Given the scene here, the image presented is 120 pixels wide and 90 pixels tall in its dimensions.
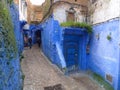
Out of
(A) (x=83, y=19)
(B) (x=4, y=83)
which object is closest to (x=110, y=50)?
(A) (x=83, y=19)

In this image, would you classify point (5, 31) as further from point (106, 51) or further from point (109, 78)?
point (106, 51)

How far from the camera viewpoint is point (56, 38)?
484 inches

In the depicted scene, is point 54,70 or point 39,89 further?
point 54,70

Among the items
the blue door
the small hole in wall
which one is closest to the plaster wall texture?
the small hole in wall

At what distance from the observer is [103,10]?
11.2 meters

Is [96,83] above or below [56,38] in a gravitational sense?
below

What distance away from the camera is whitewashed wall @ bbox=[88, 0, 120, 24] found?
31.0 ft

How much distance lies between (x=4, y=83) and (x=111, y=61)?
7.00 m

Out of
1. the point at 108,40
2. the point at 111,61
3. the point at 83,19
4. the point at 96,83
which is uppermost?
the point at 83,19

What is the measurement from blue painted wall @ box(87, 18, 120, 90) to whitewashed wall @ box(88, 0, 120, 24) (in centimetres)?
38

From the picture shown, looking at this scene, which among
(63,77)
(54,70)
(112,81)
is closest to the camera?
(112,81)

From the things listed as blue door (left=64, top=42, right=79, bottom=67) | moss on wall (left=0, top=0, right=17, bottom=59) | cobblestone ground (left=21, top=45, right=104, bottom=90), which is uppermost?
moss on wall (left=0, top=0, right=17, bottom=59)

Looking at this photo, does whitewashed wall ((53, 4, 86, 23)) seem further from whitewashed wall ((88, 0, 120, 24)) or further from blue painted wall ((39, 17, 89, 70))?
whitewashed wall ((88, 0, 120, 24))

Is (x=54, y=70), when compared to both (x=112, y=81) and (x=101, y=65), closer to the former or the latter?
(x=101, y=65)
